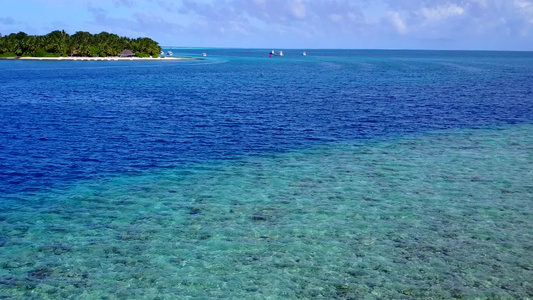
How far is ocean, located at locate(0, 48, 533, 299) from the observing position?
809 inches

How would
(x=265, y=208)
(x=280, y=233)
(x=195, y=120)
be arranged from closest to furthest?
(x=280, y=233), (x=265, y=208), (x=195, y=120)

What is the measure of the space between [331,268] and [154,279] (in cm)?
792

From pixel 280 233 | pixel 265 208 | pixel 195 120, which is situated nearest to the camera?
pixel 280 233

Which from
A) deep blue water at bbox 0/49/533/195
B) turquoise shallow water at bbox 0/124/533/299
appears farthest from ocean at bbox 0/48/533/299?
deep blue water at bbox 0/49/533/195

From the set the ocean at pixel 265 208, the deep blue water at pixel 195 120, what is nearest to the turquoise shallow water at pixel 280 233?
the ocean at pixel 265 208

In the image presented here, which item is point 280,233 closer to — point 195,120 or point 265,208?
point 265,208

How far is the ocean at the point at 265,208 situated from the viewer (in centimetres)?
2055

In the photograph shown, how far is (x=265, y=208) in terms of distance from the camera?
2945 centimetres

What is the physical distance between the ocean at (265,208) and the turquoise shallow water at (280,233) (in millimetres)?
96

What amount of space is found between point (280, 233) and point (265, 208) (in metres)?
4.16

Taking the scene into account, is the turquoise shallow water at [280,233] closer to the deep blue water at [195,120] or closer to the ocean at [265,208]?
the ocean at [265,208]

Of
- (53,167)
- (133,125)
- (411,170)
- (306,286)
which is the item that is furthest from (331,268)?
(133,125)

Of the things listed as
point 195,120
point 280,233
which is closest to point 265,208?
point 280,233

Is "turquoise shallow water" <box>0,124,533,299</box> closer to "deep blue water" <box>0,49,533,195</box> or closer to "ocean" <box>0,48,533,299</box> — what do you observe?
"ocean" <box>0,48,533,299</box>
